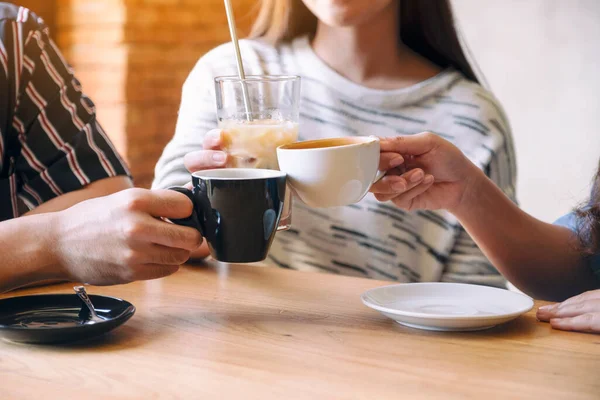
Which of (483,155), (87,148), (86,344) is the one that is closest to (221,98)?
(86,344)

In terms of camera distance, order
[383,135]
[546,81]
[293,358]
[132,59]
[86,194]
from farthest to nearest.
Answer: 1. [546,81]
2. [132,59]
3. [383,135]
4. [86,194]
5. [293,358]

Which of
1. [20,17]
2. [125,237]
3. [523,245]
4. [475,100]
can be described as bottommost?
[523,245]

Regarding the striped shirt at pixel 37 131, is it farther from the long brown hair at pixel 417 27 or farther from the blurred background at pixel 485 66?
the blurred background at pixel 485 66

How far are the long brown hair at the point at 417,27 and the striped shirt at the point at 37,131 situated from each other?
18.1 inches

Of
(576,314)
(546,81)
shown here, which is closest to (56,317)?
(576,314)

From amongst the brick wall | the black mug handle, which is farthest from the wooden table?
the brick wall

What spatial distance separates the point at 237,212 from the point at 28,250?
25 centimetres

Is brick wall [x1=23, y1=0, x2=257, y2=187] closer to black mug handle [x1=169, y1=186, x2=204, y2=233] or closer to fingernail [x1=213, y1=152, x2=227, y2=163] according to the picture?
fingernail [x1=213, y1=152, x2=227, y2=163]

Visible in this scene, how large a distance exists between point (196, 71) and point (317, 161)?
82cm

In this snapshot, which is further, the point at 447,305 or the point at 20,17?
the point at 20,17

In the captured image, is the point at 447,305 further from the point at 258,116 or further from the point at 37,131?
the point at 37,131

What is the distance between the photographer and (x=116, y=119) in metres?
2.74

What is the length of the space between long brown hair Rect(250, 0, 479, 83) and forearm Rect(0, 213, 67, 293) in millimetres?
886

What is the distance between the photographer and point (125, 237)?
79cm
